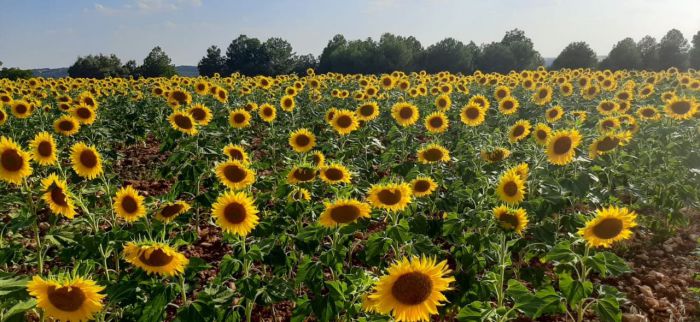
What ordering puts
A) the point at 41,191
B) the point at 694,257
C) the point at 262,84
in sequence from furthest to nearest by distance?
the point at 262,84 < the point at 694,257 < the point at 41,191

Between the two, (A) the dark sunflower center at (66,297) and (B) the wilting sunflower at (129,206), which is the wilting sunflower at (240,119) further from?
(A) the dark sunflower center at (66,297)

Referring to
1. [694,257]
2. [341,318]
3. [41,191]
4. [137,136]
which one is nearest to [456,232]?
[341,318]

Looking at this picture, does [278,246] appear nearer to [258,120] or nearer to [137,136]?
[137,136]

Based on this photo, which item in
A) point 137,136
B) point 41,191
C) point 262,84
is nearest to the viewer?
point 41,191

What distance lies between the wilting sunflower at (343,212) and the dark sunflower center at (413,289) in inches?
45.7

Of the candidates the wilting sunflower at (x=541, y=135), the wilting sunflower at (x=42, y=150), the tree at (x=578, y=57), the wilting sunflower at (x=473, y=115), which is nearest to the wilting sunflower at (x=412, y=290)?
the wilting sunflower at (x=42, y=150)

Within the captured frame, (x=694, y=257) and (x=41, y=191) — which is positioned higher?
(x=41, y=191)

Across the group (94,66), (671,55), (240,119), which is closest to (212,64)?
(94,66)

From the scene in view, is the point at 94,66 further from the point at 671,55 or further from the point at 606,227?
the point at 671,55

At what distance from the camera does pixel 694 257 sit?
6.16 meters

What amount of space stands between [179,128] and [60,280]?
4068mm

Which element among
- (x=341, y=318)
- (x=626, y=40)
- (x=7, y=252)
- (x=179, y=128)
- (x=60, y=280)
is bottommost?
(x=341, y=318)

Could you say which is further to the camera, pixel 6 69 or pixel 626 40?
pixel 626 40

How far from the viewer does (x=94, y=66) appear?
5309 centimetres
